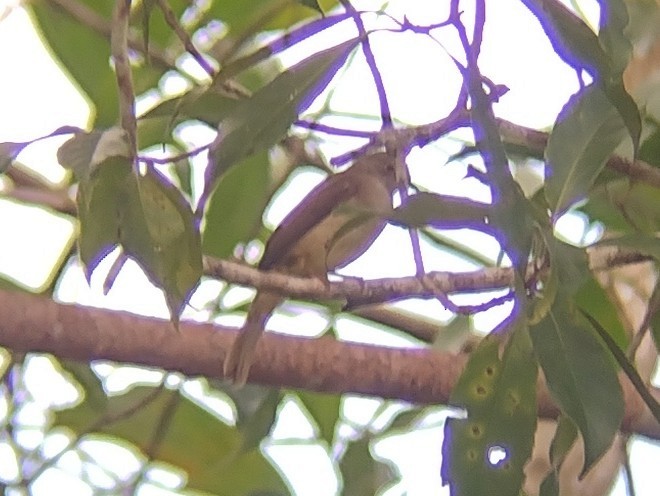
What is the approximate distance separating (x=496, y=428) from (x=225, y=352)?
0.82ft

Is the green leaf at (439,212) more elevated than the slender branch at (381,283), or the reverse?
the slender branch at (381,283)

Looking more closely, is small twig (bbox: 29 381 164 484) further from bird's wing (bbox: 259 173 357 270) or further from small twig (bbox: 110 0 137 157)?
small twig (bbox: 110 0 137 157)

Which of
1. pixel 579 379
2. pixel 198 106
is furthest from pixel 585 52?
pixel 198 106

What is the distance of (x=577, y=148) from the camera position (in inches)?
21.7

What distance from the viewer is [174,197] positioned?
53cm

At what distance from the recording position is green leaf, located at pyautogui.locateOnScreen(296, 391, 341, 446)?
95cm

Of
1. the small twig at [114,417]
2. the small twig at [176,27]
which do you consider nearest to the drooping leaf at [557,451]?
the small twig at [176,27]

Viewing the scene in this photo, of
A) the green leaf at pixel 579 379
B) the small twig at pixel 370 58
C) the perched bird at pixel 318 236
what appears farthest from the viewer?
the perched bird at pixel 318 236

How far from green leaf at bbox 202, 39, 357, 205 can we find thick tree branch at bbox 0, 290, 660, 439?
132 millimetres

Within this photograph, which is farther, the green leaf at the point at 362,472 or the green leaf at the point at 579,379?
the green leaf at the point at 362,472

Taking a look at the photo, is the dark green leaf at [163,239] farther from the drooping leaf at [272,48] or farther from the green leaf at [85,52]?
the green leaf at [85,52]

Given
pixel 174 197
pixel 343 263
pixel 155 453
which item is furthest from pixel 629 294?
pixel 174 197

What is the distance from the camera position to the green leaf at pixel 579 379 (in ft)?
1.52

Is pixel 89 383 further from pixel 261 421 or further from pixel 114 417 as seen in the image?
pixel 261 421
